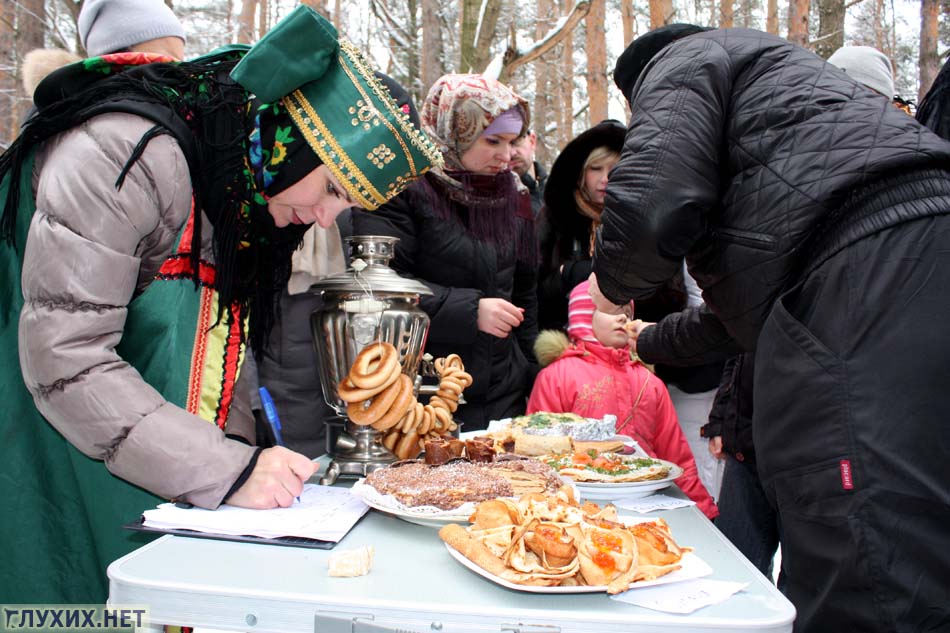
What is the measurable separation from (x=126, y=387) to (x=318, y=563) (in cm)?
40

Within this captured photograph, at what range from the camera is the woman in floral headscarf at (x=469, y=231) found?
2.25 m

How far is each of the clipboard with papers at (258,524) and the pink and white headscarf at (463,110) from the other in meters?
1.50

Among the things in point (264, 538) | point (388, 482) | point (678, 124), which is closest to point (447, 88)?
point (678, 124)

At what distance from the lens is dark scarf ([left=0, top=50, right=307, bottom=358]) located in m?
1.20

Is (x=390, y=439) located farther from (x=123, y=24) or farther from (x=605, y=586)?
(x=123, y=24)

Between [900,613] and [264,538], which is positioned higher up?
[264,538]

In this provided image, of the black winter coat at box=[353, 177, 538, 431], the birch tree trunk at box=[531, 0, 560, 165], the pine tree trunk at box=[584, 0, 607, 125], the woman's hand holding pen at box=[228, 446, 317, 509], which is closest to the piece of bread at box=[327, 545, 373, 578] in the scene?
the woman's hand holding pen at box=[228, 446, 317, 509]

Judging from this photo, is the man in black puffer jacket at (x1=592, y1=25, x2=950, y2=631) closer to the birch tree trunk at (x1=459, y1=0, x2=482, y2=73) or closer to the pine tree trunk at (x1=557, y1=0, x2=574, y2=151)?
the birch tree trunk at (x1=459, y1=0, x2=482, y2=73)

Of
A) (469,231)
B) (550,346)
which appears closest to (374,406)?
(469,231)

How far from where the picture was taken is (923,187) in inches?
41.5

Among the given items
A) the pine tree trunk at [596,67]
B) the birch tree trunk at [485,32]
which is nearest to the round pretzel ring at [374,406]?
the birch tree trunk at [485,32]

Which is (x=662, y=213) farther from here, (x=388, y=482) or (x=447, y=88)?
(x=447, y=88)

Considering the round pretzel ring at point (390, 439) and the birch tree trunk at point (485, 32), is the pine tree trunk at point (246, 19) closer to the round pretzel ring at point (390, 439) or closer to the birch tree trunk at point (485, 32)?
the birch tree trunk at point (485, 32)

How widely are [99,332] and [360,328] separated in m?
0.50
